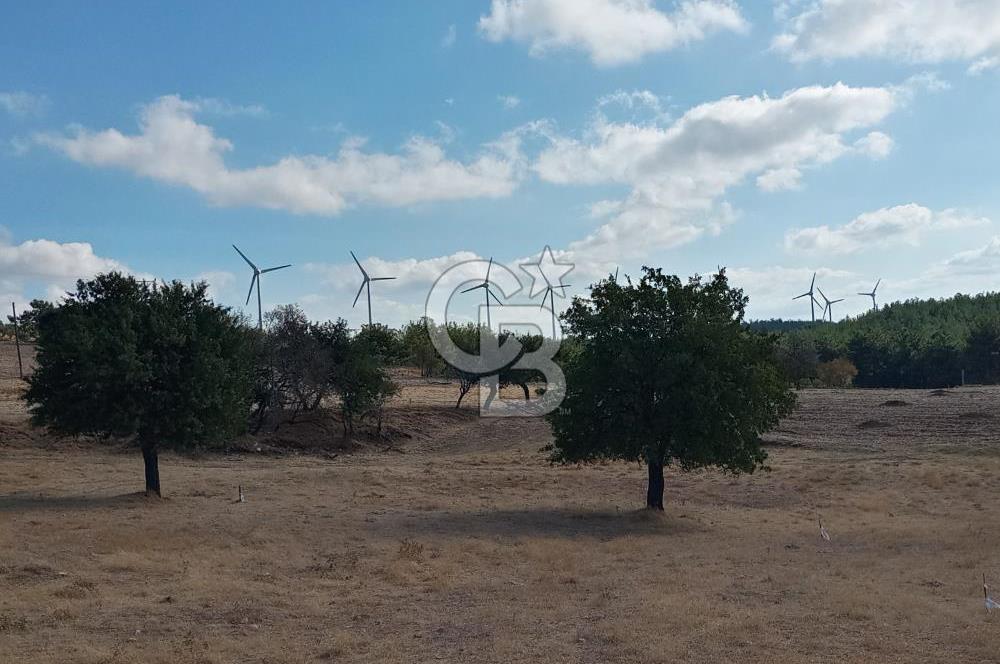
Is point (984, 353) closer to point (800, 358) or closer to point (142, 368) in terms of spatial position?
point (800, 358)

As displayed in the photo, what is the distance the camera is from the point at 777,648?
10547mm

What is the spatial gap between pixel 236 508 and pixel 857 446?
1274 inches

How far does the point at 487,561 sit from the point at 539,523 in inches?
245

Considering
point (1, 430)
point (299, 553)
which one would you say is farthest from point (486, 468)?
point (1, 430)

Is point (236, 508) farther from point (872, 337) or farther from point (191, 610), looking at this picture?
point (872, 337)

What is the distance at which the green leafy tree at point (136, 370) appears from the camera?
2322 centimetres

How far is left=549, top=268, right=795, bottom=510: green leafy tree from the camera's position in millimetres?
23953

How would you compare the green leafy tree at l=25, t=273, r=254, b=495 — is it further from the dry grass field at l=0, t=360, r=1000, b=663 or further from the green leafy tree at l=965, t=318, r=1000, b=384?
the green leafy tree at l=965, t=318, r=1000, b=384

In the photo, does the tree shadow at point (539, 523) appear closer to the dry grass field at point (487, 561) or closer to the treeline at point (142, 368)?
the dry grass field at point (487, 561)

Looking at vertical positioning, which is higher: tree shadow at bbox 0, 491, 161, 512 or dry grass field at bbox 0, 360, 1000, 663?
tree shadow at bbox 0, 491, 161, 512

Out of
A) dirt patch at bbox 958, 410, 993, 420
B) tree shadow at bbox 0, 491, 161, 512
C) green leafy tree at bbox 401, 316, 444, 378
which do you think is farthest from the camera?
green leafy tree at bbox 401, 316, 444, 378

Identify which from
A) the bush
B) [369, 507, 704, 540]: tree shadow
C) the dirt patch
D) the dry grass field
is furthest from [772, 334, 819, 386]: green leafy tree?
[369, 507, 704, 540]: tree shadow

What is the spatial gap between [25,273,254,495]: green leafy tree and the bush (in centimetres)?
7783

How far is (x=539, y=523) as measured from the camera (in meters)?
23.8
